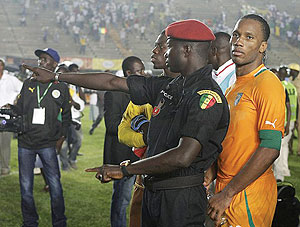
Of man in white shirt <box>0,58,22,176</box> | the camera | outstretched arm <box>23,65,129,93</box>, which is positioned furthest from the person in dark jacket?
man in white shirt <box>0,58,22,176</box>

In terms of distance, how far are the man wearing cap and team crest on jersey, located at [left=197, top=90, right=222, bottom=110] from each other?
9.82 feet

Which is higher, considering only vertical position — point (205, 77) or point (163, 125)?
point (205, 77)

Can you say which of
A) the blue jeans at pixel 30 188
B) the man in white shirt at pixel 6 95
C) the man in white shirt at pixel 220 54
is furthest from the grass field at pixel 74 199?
the man in white shirt at pixel 220 54

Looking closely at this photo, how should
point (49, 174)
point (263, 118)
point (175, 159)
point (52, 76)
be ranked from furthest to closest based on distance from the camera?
1. point (49, 174)
2. point (52, 76)
3. point (263, 118)
4. point (175, 159)

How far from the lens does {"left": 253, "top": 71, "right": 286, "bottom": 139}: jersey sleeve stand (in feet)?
8.27

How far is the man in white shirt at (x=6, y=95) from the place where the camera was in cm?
796

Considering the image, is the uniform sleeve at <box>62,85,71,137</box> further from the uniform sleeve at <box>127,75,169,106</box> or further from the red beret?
the red beret

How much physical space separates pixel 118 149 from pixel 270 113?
245 cm

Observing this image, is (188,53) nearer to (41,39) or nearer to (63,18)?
(41,39)

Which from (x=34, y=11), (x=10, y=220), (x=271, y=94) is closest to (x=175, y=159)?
(x=271, y=94)

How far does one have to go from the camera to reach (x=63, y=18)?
38.7 m

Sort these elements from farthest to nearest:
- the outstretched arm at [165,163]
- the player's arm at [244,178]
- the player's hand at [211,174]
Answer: the player's hand at [211,174]
the player's arm at [244,178]
the outstretched arm at [165,163]

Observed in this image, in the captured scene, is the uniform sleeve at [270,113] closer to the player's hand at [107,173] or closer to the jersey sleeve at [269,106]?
the jersey sleeve at [269,106]

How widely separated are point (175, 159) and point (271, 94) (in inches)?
25.5
